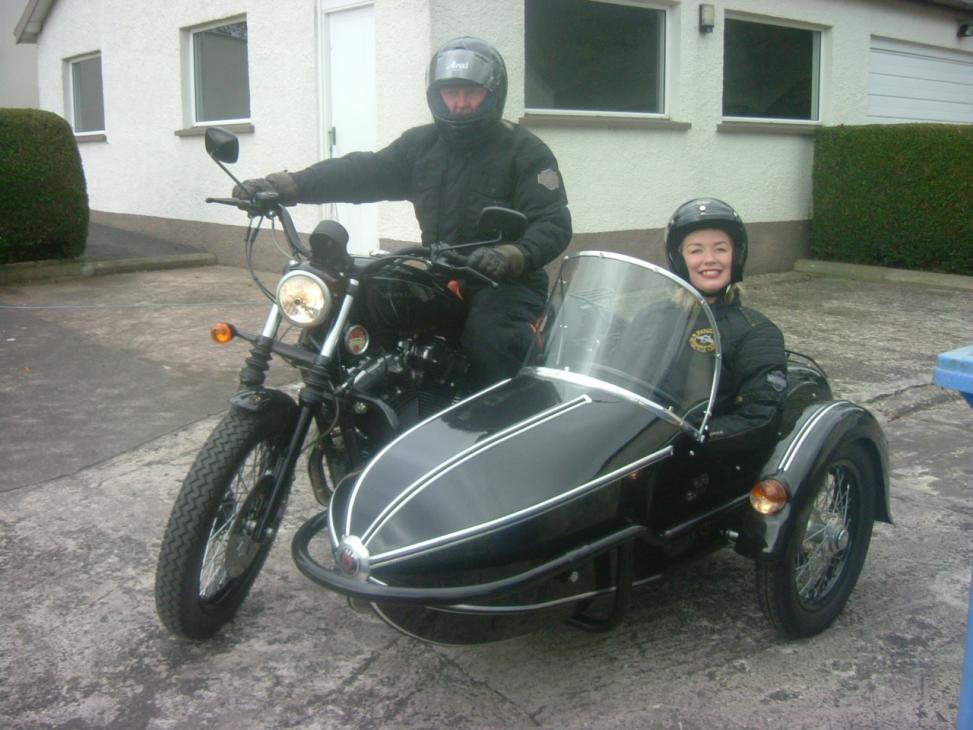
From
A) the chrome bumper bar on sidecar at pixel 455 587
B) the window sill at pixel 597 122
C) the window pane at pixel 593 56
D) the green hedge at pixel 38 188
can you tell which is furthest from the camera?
the green hedge at pixel 38 188

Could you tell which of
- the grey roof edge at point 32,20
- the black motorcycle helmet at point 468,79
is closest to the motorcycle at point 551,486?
the black motorcycle helmet at point 468,79

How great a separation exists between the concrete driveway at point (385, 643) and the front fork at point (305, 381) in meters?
0.48

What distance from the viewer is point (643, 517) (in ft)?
9.56

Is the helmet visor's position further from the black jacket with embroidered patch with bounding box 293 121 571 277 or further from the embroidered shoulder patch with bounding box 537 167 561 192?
the embroidered shoulder patch with bounding box 537 167 561 192

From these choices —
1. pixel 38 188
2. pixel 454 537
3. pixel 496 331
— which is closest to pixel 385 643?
pixel 454 537

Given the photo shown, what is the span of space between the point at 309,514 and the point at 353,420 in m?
1.08

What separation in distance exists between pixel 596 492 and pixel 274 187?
166cm

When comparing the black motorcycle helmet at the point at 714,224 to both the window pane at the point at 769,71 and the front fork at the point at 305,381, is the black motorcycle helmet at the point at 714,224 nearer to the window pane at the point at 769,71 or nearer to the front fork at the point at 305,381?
the front fork at the point at 305,381

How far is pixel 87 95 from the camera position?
14.1 m

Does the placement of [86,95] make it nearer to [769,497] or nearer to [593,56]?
[593,56]

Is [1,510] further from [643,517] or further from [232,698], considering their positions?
[643,517]

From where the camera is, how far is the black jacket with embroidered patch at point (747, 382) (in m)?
3.11

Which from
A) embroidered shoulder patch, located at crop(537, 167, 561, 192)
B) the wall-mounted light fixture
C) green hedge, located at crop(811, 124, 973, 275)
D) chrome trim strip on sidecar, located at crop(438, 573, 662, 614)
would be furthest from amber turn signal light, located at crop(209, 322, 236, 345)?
green hedge, located at crop(811, 124, 973, 275)

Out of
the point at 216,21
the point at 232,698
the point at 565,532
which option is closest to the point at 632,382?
the point at 565,532
